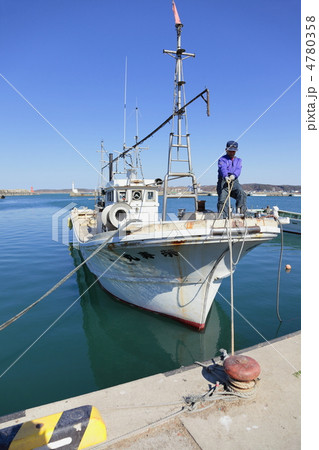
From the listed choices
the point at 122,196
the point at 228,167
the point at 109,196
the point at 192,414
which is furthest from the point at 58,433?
the point at 109,196

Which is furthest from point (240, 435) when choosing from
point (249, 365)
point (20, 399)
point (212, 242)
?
point (20, 399)

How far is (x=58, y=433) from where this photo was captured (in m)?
2.88

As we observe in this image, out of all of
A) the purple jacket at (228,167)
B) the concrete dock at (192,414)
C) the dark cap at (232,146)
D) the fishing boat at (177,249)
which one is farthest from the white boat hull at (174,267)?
the concrete dock at (192,414)

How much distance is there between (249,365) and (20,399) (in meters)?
4.37

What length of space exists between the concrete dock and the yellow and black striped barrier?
16 cm

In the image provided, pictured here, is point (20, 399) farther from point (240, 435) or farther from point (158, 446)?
point (240, 435)

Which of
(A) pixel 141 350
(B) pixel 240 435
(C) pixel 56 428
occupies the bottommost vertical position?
(A) pixel 141 350

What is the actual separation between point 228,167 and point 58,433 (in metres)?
5.88

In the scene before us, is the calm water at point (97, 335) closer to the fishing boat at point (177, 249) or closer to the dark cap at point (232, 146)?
the fishing boat at point (177, 249)

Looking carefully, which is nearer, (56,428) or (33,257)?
(56,428)

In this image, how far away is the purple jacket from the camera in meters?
6.34

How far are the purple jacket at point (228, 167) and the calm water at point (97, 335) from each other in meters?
4.52

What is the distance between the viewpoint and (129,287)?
839 cm
